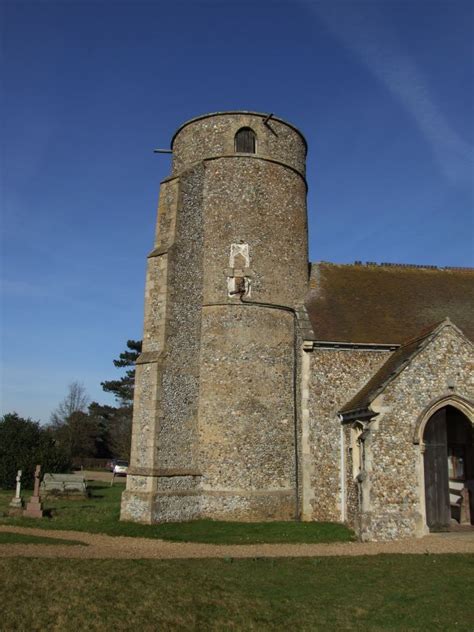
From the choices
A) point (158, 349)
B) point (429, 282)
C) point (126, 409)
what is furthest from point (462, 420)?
point (126, 409)

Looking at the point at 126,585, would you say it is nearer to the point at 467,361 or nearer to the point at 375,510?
the point at 375,510

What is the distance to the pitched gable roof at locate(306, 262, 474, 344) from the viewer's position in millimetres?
17734

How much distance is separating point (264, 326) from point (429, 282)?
304 inches

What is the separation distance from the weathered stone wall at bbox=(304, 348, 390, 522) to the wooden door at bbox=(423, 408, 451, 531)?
8.51ft

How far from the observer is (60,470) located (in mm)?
29781

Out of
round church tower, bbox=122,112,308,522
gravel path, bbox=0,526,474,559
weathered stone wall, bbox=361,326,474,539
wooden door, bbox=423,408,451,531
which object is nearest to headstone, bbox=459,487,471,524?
wooden door, bbox=423,408,451,531

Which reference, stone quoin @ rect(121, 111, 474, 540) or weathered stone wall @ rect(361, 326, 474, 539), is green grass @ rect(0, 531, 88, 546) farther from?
weathered stone wall @ rect(361, 326, 474, 539)

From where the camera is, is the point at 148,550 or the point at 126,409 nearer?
the point at 148,550

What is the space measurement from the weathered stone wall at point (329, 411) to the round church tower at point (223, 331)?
0.62 metres

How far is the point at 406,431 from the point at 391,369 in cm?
203

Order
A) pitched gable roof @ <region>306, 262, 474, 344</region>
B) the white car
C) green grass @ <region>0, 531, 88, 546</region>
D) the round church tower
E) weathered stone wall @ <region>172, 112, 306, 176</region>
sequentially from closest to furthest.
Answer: green grass @ <region>0, 531, 88, 546</region>, the round church tower, pitched gable roof @ <region>306, 262, 474, 344</region>, weathered stone wall @ <region>172, 112, 306, 176</region>, the white car

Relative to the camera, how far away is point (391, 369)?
51.1 feet

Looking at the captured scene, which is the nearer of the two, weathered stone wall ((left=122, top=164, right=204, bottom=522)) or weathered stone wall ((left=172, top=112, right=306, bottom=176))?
weathered stone wall ((left=122, top=164, right=204, bottom=522))

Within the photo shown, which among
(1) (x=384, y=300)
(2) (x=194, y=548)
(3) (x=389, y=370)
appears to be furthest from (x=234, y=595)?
(1) (x=384, y=300)
